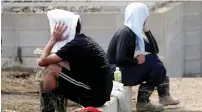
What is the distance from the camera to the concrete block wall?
10.6 meters

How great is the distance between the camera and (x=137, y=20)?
6.91 meters

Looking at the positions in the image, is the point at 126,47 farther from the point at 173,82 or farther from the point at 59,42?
the point at 173,82

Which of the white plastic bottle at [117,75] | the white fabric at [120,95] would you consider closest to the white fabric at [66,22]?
the white fabric at [120,95]

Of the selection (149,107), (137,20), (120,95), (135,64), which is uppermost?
(137,20)

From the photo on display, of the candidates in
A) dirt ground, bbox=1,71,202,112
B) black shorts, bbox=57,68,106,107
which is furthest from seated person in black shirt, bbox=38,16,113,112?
dirt ground, bbox=1,71,202,112

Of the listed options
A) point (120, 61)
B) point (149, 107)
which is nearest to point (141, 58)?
point (120, 61)

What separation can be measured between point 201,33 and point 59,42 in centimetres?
548

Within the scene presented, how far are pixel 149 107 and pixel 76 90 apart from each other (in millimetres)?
1630

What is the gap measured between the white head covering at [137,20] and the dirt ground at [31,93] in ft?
2.95

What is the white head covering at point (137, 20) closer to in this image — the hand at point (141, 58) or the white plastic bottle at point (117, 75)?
the hand at point (141, 58)

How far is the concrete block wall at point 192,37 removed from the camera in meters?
10.6

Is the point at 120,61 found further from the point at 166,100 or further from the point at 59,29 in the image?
the point at 59,29

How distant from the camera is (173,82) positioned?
8883 millimetres

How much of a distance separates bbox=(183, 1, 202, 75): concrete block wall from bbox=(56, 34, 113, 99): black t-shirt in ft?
17.1
